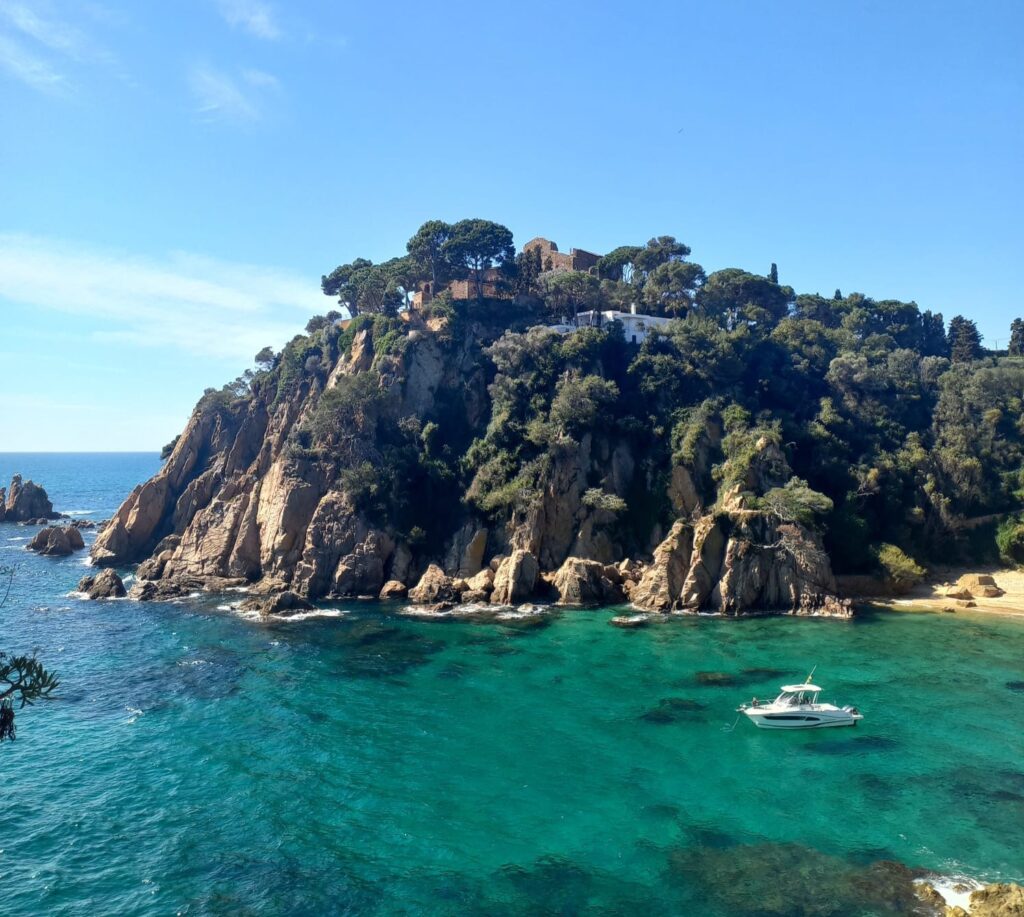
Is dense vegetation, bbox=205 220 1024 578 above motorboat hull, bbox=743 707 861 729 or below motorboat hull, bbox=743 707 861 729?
above

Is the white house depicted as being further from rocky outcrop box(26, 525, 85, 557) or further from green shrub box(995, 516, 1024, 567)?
rocky outcrop box(26, 525, 85, 557)

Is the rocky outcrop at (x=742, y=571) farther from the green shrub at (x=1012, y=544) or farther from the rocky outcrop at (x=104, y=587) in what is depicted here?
the rocky outcrop at (x=104, y=587)

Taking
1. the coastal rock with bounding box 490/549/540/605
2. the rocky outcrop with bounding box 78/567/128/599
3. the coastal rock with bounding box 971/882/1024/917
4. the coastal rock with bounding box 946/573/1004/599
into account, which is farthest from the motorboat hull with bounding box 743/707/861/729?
the rocky outcrop with bounding box 78/567/128/599

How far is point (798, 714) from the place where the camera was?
118ft

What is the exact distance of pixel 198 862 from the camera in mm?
25062

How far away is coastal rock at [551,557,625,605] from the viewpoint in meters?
61.4

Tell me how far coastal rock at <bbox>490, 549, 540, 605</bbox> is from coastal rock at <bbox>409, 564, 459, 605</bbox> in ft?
12.7

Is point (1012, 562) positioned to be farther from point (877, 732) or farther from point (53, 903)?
point (53, 903)

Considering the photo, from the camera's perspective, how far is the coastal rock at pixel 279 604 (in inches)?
2320

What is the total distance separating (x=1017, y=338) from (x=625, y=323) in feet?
199

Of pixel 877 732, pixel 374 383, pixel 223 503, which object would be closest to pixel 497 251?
pixel 374 383

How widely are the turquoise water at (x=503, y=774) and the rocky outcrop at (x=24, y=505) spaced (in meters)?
80.4

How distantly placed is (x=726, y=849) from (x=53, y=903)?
23.2 meters

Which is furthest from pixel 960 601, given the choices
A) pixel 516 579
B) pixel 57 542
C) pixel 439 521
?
pixel 57 542
